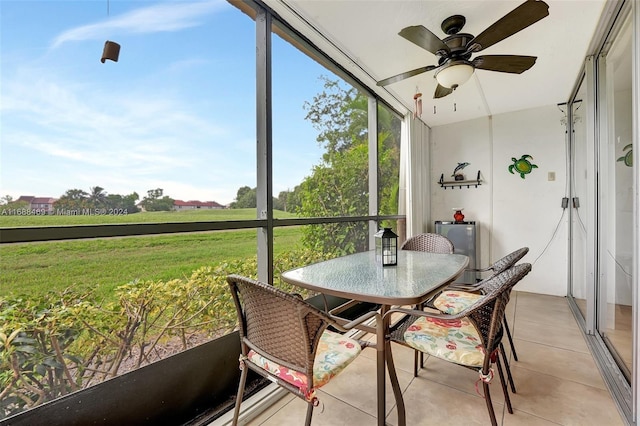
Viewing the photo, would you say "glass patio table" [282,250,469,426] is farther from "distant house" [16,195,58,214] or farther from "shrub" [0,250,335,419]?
"distant house" [16,195,58,214]

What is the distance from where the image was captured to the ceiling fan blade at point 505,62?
1844 millimetres

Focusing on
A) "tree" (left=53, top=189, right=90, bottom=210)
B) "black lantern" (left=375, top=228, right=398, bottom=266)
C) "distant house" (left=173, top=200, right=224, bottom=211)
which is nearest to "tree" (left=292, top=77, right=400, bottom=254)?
"distant house" (left=173, top=200, right=224, bottom=211)

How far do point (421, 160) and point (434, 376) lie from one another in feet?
9.68

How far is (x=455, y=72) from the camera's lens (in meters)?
1.89

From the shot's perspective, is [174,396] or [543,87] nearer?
[174,396]

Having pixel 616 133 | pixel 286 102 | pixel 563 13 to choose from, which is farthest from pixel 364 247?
pixel 563 13

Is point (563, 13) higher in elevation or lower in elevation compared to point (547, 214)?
higher

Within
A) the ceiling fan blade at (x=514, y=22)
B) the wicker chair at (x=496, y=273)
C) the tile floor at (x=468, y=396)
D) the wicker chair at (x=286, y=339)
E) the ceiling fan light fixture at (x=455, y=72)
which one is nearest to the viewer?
the wicker chair at (x=286, y=339)

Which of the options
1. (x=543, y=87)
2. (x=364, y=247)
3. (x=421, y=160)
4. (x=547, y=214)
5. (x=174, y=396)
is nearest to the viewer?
(x=174, y=396)

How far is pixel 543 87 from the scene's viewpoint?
3127 millimetres

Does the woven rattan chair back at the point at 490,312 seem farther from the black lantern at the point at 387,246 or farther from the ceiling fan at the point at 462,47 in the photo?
the ceiling fan at the point at 462,47

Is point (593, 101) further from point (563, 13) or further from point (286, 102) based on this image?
point (286, 102)

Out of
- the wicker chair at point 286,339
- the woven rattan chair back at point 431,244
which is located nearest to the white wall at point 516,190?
the woven rattan chair back at point 431,244

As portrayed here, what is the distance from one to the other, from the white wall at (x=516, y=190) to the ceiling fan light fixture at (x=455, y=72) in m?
2.58
